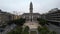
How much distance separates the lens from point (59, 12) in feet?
146

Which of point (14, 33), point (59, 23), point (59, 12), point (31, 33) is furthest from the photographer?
point (59, 12)

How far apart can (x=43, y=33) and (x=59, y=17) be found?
28142mm

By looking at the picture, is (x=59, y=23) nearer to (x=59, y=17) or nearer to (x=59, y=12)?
(x=59, y=17)

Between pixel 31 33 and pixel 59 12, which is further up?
pixel 59 12

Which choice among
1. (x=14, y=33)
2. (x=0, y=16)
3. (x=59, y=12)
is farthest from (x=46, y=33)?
(x=59, y=12)

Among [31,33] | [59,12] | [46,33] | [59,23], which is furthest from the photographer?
[59,12]

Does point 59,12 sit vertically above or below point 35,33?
above

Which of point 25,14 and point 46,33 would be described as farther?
point 25,14

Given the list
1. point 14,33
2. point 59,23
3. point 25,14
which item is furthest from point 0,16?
point 25,14

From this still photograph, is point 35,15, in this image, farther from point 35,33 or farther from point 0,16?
point 35,33

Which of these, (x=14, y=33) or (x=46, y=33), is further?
(x=46, y=33)

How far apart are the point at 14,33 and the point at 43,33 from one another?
3.57 m

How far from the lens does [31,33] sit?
1814 centimetres

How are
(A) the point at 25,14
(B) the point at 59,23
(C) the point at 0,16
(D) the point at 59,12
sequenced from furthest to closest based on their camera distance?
(A) the point at 25,14 < (D) the point at 59,12 < (C) the point at 0,16 < (B) the point at 59,23
